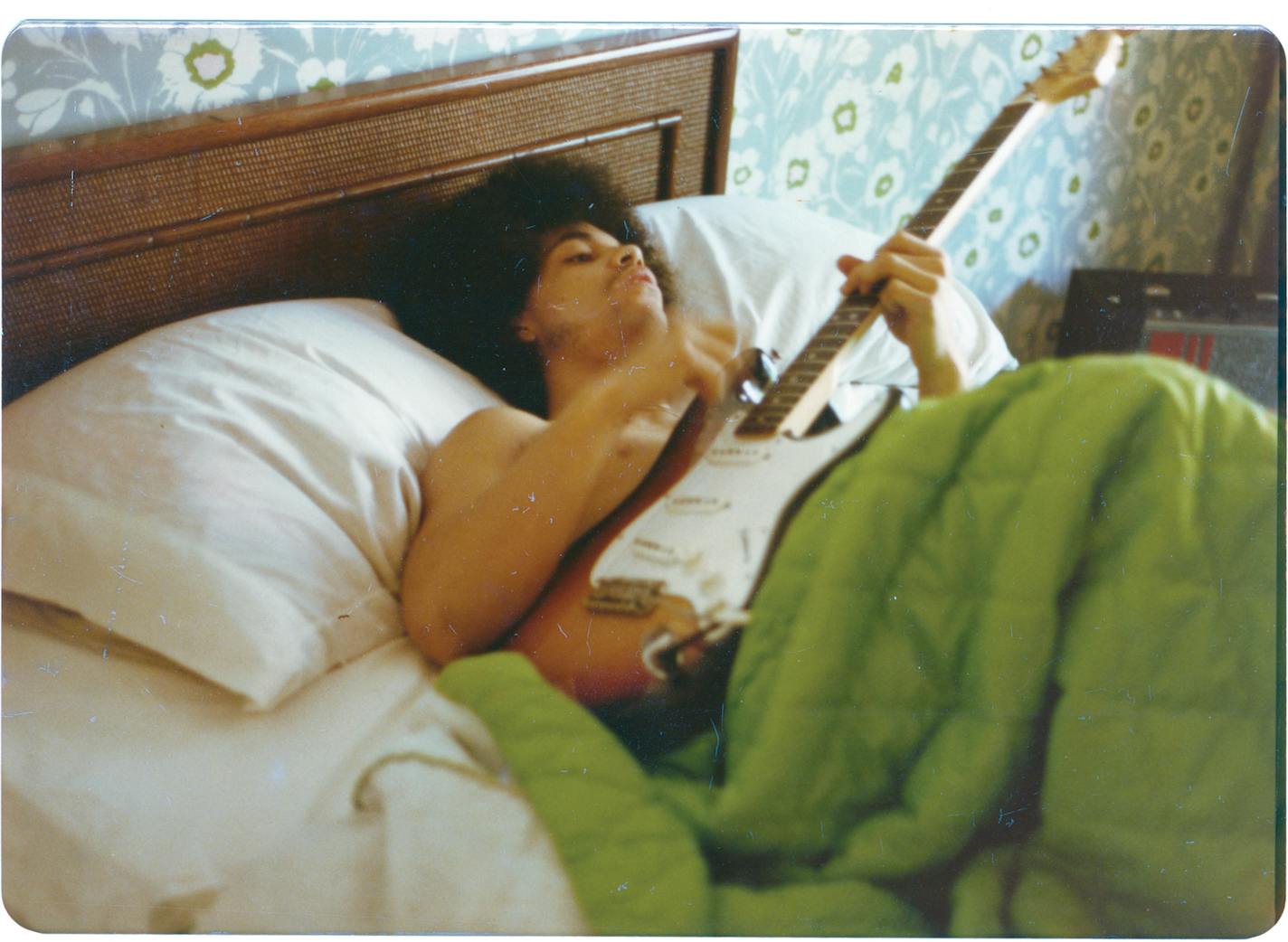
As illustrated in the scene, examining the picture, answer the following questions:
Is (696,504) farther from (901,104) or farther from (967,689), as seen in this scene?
(901,104)

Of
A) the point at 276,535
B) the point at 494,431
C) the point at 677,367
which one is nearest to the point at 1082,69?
the point at 677,367

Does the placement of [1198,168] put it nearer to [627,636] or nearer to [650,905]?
[627,636]

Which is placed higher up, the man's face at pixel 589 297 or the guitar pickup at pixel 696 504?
the man's face at pixel 589 297

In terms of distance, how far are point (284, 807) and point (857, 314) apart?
0.56 meters

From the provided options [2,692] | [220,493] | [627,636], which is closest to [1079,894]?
[627,636]

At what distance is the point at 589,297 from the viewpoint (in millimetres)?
782

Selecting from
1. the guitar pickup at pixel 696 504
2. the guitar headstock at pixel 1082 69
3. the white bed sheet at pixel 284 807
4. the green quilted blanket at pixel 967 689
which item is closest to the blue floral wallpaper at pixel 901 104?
the guitar headstock at pixel 1082 69

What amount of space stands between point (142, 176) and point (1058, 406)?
703 mm

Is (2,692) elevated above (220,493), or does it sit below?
below

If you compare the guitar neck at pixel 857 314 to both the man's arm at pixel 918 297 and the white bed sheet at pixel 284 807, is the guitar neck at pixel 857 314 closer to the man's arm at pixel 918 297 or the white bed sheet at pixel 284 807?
the man's arm at pixel 918 297

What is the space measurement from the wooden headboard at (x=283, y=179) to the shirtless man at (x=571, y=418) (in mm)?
93

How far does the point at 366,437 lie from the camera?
0.74 metres

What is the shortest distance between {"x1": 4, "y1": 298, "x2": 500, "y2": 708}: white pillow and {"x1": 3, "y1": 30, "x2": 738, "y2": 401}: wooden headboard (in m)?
0.04

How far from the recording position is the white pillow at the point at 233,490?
0.72 meters
